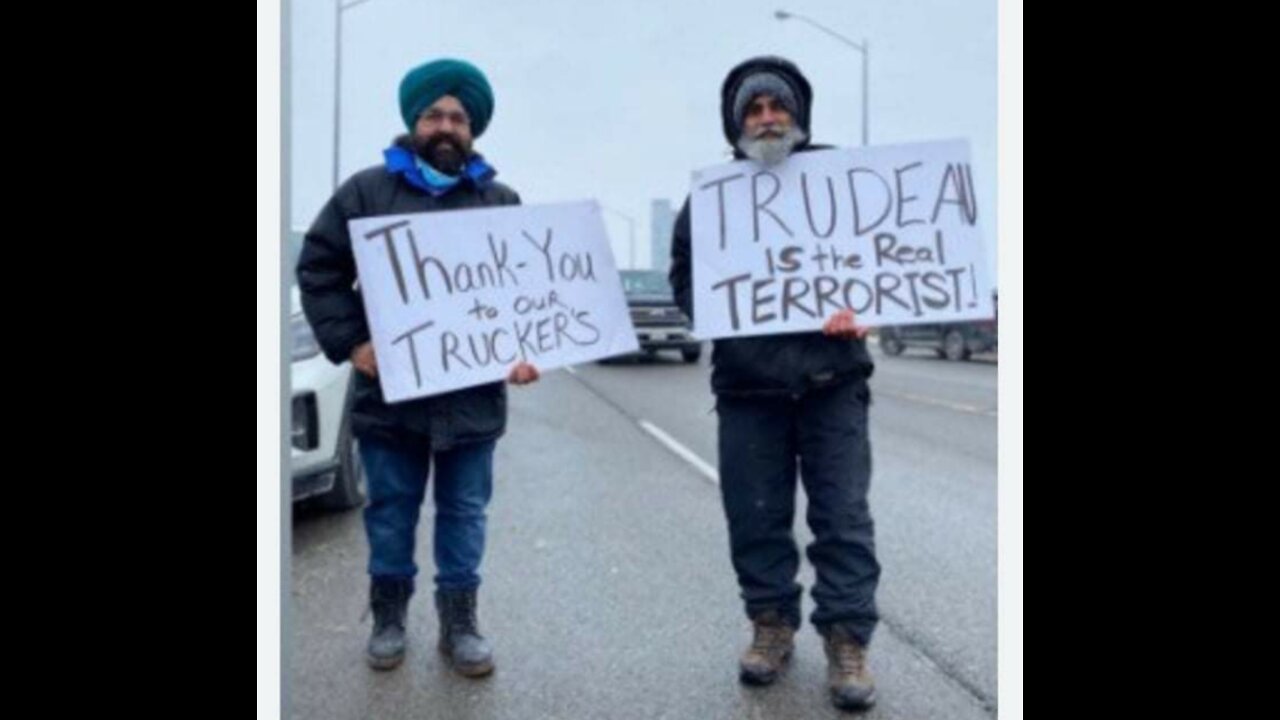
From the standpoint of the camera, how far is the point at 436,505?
9.80 ft

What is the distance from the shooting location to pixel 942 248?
2643 mm

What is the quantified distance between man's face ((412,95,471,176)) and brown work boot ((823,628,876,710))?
1637 mm

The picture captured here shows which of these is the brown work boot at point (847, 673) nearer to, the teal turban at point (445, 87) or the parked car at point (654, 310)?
the parked car at point (654, 310)

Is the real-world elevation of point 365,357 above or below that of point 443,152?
below

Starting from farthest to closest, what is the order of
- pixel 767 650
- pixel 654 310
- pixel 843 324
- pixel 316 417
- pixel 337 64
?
1. pixel 316 417
2. pixel 654 310
3. pixel 767 650
4. pixel 843 324
5. pixel 337 64

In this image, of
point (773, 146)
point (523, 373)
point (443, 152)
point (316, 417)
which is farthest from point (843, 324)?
point (316, 417)

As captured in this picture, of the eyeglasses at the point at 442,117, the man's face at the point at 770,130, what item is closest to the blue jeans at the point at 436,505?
the eyeglasses at the point at 442,117

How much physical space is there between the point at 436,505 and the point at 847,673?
125 cm

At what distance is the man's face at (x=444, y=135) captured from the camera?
266 centimetres

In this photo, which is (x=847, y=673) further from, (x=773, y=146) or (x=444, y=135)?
(x=444, y=135)
